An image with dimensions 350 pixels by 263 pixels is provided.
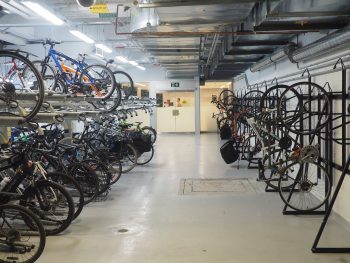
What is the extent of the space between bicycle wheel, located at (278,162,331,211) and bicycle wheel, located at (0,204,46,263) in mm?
2691

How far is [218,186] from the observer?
616cm

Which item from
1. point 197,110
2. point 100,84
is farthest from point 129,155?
point 197,110

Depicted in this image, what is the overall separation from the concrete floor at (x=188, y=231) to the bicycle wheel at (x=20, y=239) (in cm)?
16

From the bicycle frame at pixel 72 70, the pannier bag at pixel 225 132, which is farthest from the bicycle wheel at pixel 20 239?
the pannier bag at pixel 225 132

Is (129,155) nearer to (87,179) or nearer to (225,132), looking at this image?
(87,179)

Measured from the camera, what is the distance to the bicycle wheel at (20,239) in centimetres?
312

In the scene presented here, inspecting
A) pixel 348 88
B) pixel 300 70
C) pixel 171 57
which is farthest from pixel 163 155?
pixel 348 88

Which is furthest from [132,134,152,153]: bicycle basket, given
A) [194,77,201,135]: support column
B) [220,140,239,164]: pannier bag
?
[194,77,201,135]: support column

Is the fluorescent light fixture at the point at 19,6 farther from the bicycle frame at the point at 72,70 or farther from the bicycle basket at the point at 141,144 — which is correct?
the bicycle basket at the point at 141,144

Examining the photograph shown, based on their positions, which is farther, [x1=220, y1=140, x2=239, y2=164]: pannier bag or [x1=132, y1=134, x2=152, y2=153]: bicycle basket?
[x1=132, y1=134, x2=152, y2=153]: bicycle basket

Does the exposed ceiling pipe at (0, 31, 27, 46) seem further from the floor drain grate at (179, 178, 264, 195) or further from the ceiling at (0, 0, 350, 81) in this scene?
the floor drain grate at (179, 178, 264, 195)

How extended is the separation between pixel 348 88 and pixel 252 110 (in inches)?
166

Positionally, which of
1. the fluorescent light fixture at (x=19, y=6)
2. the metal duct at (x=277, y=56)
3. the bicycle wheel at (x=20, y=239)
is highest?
the fluorescent light fixture at (x=19, y=6)

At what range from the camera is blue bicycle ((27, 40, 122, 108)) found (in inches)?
224
